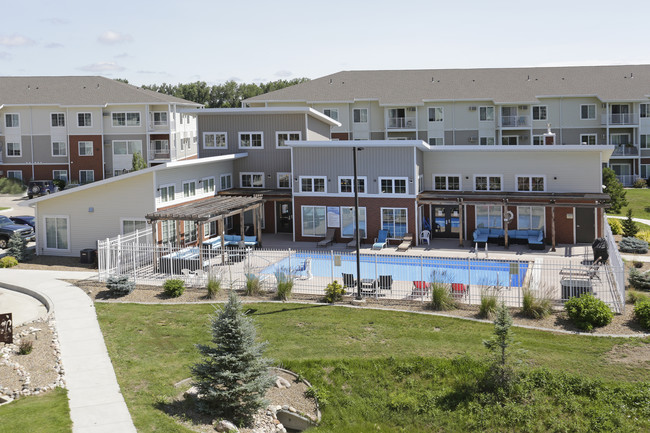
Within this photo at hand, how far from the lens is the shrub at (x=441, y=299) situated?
2331 cm

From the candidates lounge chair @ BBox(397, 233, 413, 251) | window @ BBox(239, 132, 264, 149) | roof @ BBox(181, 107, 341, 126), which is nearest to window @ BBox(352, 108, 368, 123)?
roof @ BBox(181, 107, 341, 126)

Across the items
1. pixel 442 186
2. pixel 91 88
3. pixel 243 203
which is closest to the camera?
pixel 243 203

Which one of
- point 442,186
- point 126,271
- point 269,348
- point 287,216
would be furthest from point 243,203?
point 269,348

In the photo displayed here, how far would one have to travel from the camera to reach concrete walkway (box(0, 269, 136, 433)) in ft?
49.6

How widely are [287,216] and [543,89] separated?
92.7ft

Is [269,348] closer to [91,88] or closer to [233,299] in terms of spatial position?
[233,299]

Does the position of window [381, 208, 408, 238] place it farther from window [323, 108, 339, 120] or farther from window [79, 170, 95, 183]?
window [79, 170, 95, 183]

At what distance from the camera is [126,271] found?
94.2ft

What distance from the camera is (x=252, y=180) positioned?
4194 cm

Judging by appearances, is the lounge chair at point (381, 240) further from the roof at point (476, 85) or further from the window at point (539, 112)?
the window at point (539, 112)

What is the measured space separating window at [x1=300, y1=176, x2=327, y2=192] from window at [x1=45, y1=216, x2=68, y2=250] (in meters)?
12.4

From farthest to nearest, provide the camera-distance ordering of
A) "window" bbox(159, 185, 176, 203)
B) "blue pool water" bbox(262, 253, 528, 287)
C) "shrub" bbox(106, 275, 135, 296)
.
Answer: "window" bbox(159, 185, 176, 203), "blue pool water" bbox(262, 253, 528, 287), "shrub" bbox(106, 275, 135, 296)

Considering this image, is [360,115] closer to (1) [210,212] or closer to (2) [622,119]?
(2) [622,119]

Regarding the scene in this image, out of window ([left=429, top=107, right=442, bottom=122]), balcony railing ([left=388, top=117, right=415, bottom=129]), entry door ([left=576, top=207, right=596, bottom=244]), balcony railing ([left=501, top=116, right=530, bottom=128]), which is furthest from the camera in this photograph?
balcony railing ([left=388, top=117, right=415, bottom=129])
